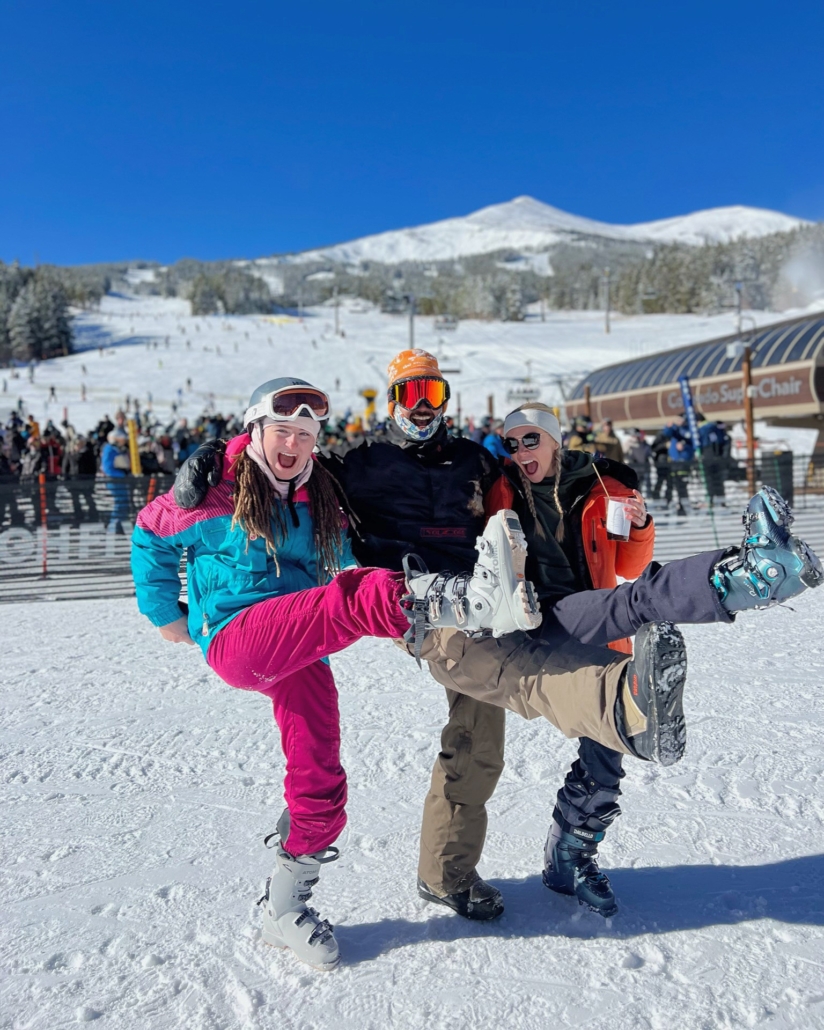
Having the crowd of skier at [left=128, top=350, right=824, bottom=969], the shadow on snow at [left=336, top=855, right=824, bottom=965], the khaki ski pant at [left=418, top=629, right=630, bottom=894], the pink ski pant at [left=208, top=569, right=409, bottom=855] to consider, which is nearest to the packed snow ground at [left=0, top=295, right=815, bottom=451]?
the crowd of skier at [left=128, top=350, right=824, bottom=969]

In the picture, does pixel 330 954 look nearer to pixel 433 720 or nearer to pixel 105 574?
pixel 433 720

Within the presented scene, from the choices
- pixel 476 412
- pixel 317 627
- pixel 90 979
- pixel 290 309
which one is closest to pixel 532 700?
pixel 317 627

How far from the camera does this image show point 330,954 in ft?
7.90

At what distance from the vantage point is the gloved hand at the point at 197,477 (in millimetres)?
2555

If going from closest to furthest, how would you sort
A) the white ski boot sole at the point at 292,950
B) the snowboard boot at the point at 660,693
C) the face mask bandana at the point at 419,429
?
the snowboard boot at the point at 660,693
the white ski boot sole at the point at 292,950
the face mask bandana at the point at 419,429

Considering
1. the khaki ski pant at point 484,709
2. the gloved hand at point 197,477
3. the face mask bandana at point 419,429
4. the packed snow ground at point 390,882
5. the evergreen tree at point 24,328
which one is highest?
the evergreen tree at point 24,328

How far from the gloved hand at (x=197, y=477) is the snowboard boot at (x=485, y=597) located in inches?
31.4

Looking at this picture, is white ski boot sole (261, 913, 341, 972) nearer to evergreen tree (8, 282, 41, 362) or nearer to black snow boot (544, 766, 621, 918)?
black snow boot (544, 766, 621, 918)

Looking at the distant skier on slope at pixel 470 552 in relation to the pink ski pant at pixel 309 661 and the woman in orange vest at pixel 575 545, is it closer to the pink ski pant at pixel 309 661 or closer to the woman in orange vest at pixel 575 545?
the woman in orange vest at pixel 575 545

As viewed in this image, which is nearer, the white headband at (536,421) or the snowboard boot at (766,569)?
the snowboard boot at (766,569)

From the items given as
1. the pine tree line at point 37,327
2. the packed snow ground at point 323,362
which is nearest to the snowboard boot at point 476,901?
the packed snow ground at point 323,362

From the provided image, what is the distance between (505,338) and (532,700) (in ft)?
206

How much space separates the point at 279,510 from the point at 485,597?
0.80 m

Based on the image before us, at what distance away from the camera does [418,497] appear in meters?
2.78
